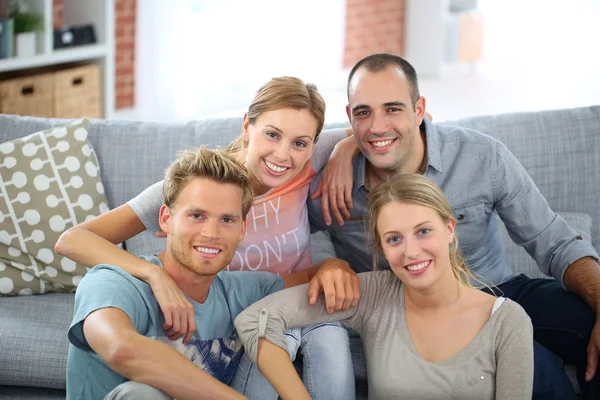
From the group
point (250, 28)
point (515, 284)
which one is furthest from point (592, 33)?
point (515, 284)

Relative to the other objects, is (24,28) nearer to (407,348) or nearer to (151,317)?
(151,317)

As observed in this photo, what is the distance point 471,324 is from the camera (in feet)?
7.00

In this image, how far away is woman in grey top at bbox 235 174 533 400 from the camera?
81.8 inches

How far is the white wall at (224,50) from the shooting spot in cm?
578

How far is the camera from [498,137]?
9.40 feet

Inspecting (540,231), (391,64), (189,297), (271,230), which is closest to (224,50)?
(391,64)

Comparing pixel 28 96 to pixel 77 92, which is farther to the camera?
pixel 77 92

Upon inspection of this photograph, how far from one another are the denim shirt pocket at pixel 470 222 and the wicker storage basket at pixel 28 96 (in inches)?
107

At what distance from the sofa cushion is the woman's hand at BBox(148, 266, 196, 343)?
1.46 feet

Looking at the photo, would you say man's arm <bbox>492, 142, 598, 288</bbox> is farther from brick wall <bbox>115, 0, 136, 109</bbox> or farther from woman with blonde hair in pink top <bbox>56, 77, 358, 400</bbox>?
brick wall <bbox>115, 0, 136, 109</bbox>

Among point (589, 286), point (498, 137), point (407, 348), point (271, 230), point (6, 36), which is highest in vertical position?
point (6, 36)

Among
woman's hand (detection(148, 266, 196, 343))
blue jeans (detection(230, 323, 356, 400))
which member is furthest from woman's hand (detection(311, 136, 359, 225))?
woman's hand (detection(148, 266, 196, 343))

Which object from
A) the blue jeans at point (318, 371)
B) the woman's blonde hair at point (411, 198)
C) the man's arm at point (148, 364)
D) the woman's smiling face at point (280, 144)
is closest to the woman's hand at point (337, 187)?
the woman's smiling face at point (280, 144)

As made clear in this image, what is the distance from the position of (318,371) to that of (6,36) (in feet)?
9.65
